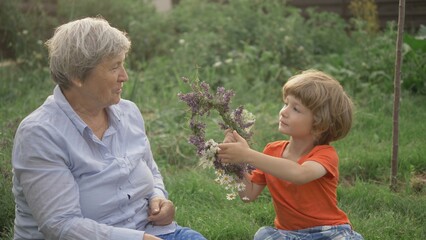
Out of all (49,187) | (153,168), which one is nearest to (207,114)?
(153,168)

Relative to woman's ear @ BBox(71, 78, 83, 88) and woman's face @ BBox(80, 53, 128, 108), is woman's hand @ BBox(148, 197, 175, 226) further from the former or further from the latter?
woman's ear @ BBox(71, 78, 83, 88)

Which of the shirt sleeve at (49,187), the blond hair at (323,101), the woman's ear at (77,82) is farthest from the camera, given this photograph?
the blond hair at (323,101)

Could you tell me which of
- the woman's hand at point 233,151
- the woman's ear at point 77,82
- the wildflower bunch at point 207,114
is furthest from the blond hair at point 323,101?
the woman's ear at point 77,82

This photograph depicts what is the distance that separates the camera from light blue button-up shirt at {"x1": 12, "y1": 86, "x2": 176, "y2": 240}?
2668mm

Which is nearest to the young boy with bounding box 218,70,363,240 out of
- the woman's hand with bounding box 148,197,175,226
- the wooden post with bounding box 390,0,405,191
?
the woman's hand with bounding box 148,197,175,226

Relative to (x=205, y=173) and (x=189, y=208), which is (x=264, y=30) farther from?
(x=189, y=208)

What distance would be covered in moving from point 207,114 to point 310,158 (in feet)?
1.66

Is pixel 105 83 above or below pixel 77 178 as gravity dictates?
above

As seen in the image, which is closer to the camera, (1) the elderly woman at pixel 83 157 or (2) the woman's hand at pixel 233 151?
(1) the elderly woman at pixel 83 157

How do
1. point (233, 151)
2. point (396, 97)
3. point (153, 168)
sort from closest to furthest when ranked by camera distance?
point (233, 151)
point (153, 168)
point (396, 97)

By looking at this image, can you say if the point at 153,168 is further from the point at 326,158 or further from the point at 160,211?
the point at 326,158

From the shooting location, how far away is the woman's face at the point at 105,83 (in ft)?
9.23

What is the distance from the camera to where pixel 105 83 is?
2.84m

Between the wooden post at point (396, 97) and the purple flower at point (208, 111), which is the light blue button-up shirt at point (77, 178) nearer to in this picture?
the purple flower at point (208, 111)
